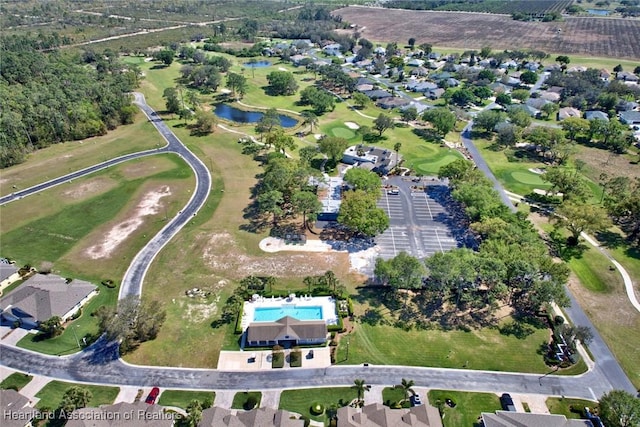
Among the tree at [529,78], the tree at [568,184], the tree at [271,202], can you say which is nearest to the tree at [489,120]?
the tree at [568,184]

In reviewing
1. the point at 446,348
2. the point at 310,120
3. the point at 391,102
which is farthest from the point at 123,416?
the point at 391,102

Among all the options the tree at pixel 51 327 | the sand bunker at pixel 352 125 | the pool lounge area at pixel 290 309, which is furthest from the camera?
the sand bunker at pixel 352 125

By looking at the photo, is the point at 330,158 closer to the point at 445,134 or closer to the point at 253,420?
the point at 445,134

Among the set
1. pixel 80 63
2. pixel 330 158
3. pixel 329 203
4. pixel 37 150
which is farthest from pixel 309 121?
pixel 80 63

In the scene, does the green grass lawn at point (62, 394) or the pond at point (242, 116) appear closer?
the green grass lawn at point (62, 394)

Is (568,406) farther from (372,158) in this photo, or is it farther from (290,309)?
(372,158)

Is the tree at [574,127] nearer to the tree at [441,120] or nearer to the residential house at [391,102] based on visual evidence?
the tree at [441,120]

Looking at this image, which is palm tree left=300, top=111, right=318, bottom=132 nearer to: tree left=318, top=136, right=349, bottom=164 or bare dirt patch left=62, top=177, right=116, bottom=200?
tree left=318, top=136, right=349, bottom=164
